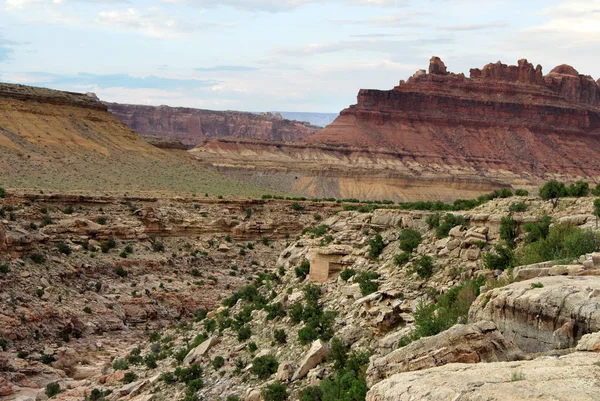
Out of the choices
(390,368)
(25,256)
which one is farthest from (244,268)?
(390,368)

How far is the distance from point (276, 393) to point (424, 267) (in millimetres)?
5042

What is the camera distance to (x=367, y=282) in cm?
2355

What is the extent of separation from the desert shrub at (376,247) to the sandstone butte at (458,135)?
8945 cm

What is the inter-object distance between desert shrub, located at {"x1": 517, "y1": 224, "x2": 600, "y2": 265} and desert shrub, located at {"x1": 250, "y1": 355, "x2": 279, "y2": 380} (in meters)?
7.15

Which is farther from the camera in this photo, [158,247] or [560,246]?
[158,247]

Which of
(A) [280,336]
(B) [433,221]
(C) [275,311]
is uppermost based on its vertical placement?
(B) [433,221]

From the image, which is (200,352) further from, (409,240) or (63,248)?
(63,248)

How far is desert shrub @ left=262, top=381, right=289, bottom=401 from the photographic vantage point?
2076 centimetres

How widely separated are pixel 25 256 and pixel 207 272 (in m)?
10.8

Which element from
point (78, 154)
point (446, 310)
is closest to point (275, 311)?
point (446, 310)

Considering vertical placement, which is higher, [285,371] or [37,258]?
[285,371]

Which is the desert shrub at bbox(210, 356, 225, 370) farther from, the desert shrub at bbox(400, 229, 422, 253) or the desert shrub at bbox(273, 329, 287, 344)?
the desert shrub at bbox(400, 229, 422, 253)

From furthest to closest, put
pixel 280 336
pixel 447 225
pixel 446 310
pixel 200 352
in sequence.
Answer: pixel 200 352
pixel 280 336
pixel 447 225
pixel 446 310

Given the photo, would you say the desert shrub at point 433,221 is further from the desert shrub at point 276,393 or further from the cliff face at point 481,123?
the cliff face at point 481,123
